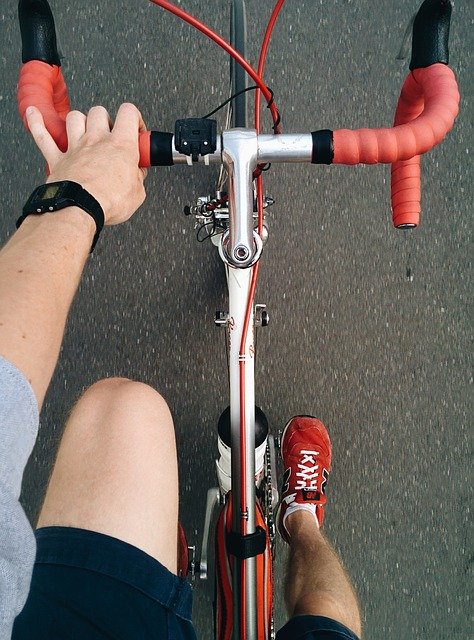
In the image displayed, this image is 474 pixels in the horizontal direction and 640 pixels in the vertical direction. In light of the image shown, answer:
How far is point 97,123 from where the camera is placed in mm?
771

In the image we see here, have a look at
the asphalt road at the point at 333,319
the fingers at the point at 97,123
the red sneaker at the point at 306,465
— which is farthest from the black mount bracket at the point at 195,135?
the red sneaker at the point at 306,465

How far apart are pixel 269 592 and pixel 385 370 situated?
0.80 meters

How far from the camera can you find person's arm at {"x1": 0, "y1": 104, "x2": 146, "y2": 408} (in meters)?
0.63

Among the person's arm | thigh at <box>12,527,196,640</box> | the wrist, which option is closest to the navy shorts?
thigh at <box>12,527,196,640</box>

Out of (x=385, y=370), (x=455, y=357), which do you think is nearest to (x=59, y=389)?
(x=385, y=370)

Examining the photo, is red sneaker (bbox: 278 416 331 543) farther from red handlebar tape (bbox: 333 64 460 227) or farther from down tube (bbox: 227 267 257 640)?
red handlebar tape (bbox: 333 64 460 227)

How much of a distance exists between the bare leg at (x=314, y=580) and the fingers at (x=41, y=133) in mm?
1022

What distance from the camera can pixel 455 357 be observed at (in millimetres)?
1583

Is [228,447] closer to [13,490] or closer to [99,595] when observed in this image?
[99,595]

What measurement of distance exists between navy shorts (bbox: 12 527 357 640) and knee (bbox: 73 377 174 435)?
8.6 inches

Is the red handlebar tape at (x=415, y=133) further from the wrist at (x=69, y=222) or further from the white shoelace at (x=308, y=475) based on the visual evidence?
the white shoelace at (x=308, y=475)

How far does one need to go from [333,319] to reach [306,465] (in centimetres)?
47

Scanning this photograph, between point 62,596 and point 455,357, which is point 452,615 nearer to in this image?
point 455,357

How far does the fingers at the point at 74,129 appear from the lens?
76cm
